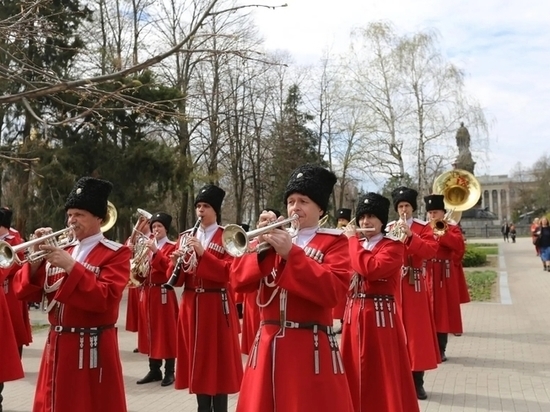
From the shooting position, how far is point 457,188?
12.4m

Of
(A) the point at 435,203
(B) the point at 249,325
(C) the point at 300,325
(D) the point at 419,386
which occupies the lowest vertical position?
(D) the point at 419,386

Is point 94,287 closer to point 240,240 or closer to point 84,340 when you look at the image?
point 84,340

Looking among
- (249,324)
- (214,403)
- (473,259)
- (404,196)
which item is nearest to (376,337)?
(214,403)

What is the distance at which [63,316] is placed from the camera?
4793 millimetres

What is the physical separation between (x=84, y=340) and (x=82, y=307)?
0.34 m

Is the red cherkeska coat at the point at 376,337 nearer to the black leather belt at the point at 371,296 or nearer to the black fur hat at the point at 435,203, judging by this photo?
the black leather belt at the point at 371,296

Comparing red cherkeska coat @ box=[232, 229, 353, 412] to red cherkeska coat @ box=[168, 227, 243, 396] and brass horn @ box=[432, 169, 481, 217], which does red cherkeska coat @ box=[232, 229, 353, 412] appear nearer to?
red cherkeska coat @ box=[168, 227, 243, 396]

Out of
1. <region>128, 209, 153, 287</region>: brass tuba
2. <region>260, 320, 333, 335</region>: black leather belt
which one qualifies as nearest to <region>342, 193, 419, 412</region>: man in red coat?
<region>260, 320, 333, 335</region>: black leather belt

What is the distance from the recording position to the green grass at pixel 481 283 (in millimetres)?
Answer: 18250

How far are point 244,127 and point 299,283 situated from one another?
30.1 m

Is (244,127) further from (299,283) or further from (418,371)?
(299,283)

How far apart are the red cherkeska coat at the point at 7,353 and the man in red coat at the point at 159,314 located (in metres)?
2.02

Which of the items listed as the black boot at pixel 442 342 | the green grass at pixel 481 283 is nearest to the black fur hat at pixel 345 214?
the black boot at pixel 442 342

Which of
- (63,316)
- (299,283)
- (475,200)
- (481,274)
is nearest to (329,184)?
(299,283)
